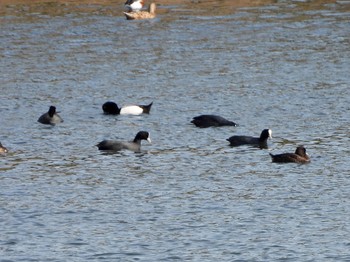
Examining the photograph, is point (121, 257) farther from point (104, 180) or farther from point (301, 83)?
point (301, 83)

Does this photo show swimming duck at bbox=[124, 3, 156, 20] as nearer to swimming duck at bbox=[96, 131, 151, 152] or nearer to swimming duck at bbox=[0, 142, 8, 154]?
swimming duck at bbox=[96, 131, 151, 152]

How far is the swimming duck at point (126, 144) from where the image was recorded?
31.5 m

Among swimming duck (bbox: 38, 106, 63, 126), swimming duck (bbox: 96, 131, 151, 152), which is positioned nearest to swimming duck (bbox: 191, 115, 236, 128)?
swimming duck (bbox: 96, 131, 151, 152)

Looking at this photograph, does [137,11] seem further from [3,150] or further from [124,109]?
[3,150]

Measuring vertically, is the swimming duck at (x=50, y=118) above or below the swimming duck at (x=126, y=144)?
below

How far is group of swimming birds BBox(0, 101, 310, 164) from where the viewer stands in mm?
29789

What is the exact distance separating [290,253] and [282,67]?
2448cm

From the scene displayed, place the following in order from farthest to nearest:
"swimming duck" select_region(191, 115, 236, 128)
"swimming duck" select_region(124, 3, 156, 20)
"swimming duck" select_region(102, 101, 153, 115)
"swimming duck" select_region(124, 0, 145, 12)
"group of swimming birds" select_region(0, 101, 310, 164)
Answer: "swimming duck" select_region(124, 0, 145, 12) < "swimming duck" select_region(124, 3, 156, 20) < "swimming duck" select_region(102, 101, 153, 115) < "swimming duck" select_region(191, 115, 236, 128) < "group of swimming birds" select_region(0, 101, 310, 164)

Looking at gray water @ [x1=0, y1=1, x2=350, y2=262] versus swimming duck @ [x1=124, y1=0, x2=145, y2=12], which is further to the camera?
swimming duck @ [x1=124, y1=0, x2=145, y2=12]

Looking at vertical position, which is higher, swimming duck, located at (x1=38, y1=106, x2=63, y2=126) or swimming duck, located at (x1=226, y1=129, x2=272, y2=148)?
swimming duck, located at (x1=226, y1=129, x2=272, y2=148)

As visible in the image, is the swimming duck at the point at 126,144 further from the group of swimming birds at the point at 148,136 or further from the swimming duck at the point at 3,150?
the swimming duck at the point at 3,150

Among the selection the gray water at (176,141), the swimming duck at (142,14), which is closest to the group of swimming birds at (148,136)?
the gray water at (176,141)

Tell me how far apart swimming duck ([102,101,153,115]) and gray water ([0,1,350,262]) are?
0.92 ft

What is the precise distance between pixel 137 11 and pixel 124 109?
2435cm
